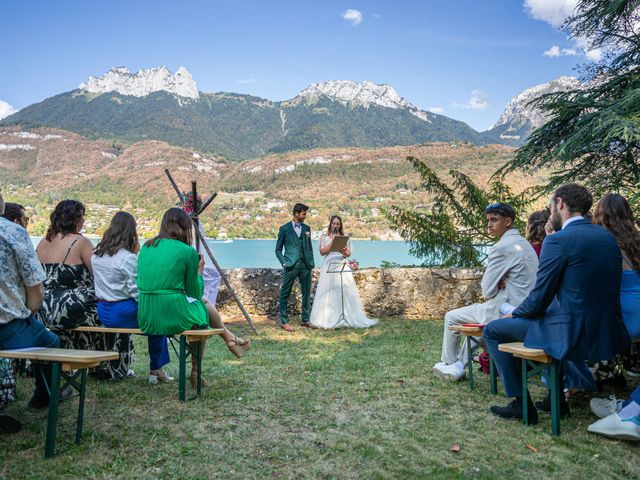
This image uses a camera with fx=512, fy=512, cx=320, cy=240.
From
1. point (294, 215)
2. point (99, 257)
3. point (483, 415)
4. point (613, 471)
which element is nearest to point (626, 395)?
point (483, 415)

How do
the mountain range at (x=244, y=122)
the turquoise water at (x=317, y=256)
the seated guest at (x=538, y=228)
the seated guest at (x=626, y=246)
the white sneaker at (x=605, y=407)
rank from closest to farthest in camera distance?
the white sneaker at (x=605, y=407), the seated guest at (x=626, y=246), the seated guest at (x=538, y=228), the turquoise water at (x=317, y=256), the mountain range at (x=244, y=122)

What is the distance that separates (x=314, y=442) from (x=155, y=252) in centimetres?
193

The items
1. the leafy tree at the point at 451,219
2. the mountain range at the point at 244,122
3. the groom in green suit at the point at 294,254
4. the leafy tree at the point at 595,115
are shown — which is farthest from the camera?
the mountain range at the point at 244,122

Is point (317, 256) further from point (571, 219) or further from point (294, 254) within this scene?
point (571, 219)

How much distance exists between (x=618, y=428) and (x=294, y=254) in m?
5.65

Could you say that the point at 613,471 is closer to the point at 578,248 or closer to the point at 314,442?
the point at 578,248

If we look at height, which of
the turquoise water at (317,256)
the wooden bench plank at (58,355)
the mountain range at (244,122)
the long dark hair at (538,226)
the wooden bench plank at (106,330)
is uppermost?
the mountain range at (244,122)

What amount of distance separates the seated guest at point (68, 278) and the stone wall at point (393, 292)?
474cm

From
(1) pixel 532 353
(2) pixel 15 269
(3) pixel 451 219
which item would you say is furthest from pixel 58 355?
(3) pixel 451 219

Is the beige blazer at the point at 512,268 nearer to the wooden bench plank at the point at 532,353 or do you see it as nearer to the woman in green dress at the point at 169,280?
the wooden bench plank at the point at 532,353

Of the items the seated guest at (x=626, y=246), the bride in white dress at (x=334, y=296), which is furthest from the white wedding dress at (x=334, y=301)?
the seated guest at (x=626, y=246)

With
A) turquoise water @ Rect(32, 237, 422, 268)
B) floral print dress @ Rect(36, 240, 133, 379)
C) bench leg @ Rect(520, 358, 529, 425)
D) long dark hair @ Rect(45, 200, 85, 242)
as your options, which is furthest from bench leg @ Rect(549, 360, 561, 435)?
turquoise water @ Rect(32, 237, 422, 268)

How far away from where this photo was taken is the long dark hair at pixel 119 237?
4.44m

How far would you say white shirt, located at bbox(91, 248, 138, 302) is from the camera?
4.38 meters
